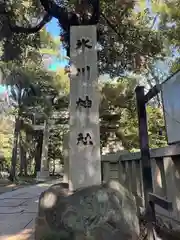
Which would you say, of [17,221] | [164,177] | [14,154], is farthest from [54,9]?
[14,154]

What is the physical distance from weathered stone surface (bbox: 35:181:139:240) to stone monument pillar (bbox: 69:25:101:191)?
0.65 meters

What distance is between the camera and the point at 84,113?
365cm

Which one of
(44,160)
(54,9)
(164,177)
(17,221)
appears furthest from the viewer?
(44,160)

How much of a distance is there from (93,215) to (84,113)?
1.56 meters

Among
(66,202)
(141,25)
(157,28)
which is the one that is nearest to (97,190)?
(66,202)

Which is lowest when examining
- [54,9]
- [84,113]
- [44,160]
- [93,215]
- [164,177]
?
[93,215]

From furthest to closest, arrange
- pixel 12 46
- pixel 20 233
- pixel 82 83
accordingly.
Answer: pixel 12 46 < pixel 82 83 < pixel 20 233

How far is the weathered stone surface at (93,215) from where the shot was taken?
2.39 metres

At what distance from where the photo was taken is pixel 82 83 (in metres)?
3.78

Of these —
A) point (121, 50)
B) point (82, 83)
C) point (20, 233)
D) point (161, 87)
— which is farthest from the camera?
point (121, 50)

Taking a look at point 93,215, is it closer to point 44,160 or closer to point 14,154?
point 14,154

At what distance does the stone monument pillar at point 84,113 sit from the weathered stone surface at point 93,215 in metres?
0.65

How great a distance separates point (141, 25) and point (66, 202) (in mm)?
4773

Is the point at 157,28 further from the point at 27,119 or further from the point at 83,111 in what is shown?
the point at 27,119
